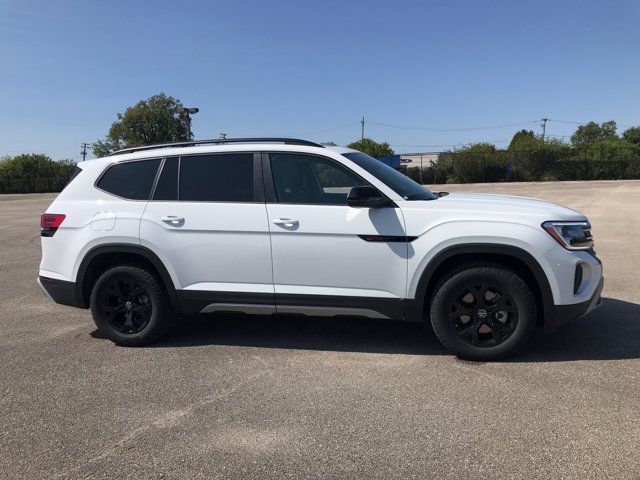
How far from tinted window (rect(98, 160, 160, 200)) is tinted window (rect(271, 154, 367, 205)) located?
1.21m

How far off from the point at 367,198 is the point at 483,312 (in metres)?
1.32

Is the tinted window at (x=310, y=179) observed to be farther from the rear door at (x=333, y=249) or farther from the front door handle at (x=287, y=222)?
the front door handle at (x=287, y=222)

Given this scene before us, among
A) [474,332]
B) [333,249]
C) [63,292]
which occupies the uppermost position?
[333,249]

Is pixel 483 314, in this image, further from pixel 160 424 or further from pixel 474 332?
pixel 160 424

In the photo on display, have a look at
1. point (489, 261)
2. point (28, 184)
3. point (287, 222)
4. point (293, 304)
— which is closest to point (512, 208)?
point (489, 261)

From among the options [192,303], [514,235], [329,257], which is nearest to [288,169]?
[329,257]

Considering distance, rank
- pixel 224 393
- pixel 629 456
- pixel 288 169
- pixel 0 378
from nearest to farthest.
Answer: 1. pixel 629 456
2. pixel 224 393
3. pixel 0 378
4. pixel 288 169

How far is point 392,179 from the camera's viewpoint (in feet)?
15.4

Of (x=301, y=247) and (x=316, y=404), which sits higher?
(x=301, y=247)

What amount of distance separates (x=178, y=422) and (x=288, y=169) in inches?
91.0

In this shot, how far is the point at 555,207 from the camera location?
173 inches

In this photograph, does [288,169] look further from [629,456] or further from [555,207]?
[629,456]

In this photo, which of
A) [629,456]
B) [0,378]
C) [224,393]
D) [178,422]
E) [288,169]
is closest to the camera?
[629,456]

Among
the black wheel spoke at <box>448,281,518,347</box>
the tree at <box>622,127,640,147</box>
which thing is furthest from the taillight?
the tree at <box>622,127,640,147</box>
